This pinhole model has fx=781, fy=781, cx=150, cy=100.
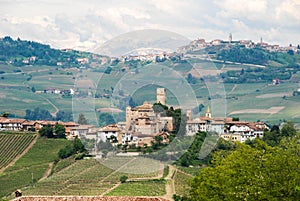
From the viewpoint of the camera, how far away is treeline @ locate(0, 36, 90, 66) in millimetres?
161250

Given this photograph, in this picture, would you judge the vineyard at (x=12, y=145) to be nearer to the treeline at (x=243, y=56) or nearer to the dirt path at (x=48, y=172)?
the dirt path at (x=48, y=172)

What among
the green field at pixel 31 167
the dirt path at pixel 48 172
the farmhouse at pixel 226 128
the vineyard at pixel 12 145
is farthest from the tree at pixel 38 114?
the dirt path at pixel 48 172

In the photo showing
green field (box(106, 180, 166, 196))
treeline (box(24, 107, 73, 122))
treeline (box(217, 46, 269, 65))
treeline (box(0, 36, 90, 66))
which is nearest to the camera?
green field (box(106, 180, 166, 196))

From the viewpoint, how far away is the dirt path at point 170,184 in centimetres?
4002

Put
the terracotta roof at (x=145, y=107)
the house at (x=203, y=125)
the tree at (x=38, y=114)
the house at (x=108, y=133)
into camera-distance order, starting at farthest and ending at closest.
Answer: the tree at (x=38, y=114), the house at (x=203, y=125), the terracotta roof at (x=145, y=107), the house at (x=108, y=133)

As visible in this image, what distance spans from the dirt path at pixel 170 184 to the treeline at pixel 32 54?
109590mm

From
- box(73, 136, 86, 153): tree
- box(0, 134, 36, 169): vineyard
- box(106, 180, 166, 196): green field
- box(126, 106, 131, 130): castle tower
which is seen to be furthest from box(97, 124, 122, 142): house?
box(106, 180, 166, 196): green field

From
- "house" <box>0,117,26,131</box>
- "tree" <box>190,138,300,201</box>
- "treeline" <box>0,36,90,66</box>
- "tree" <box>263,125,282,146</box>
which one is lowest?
"tree" <box>190,138,300,201</box>

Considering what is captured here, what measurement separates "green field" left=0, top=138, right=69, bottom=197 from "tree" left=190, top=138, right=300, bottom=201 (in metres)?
24.5

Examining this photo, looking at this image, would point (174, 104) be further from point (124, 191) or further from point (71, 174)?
point (124, 191)

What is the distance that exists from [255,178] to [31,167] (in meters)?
34.2

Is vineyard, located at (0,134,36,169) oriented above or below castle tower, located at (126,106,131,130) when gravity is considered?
below

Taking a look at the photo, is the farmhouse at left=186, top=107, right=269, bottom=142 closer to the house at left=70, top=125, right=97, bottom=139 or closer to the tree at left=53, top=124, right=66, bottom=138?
the house at left=70, top=125, right=97, bottom=139

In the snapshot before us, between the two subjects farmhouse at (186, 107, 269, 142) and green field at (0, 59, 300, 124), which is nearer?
green field at (0, 59, 300, 124)
